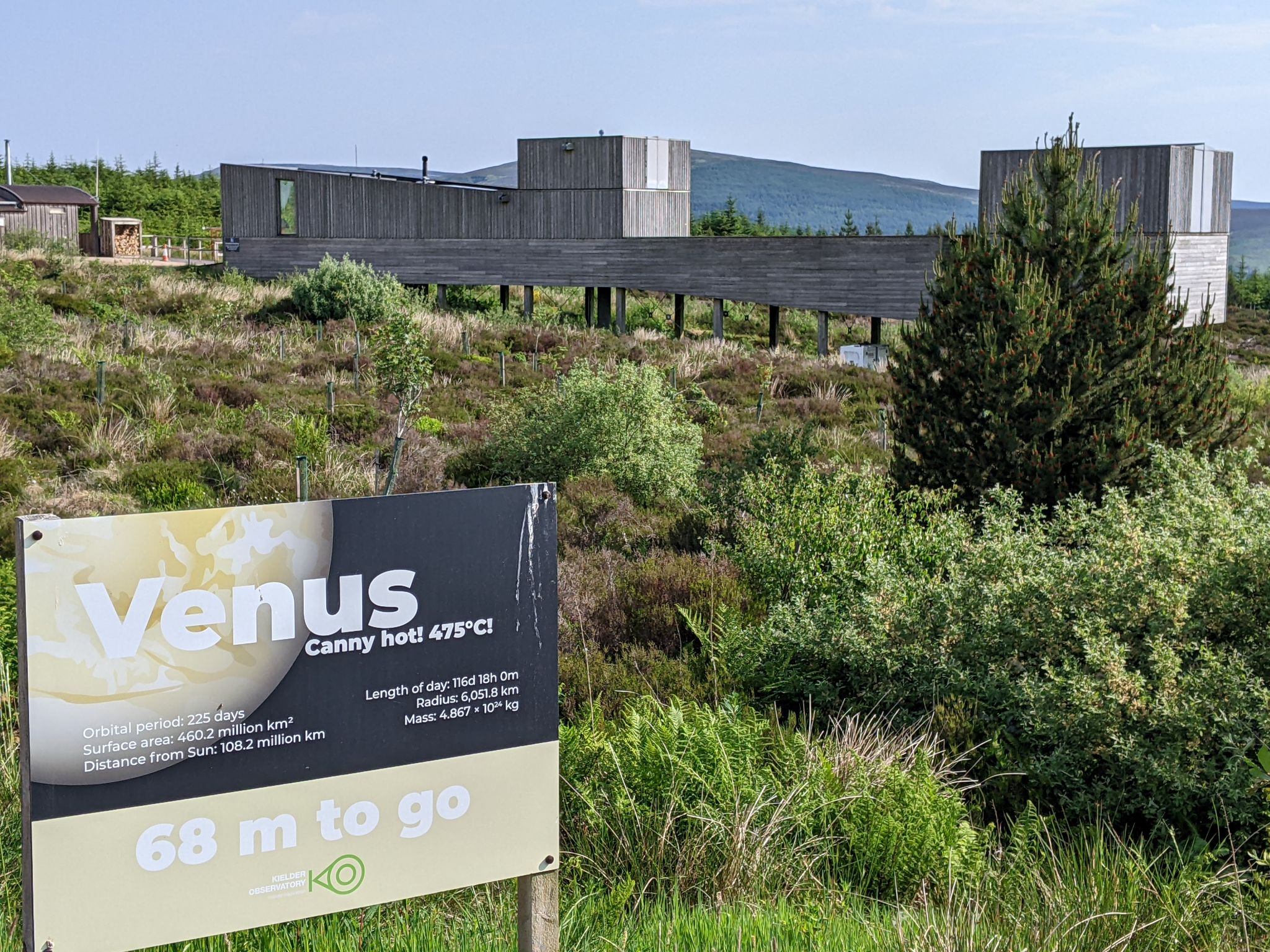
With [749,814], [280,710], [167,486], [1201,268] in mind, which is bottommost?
[167,486]

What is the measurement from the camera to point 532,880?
143 inches

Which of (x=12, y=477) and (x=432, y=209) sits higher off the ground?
(x=432, y=209)

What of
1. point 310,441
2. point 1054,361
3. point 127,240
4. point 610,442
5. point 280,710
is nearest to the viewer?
point 280,710

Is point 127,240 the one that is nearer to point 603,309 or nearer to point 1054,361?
point 603,309

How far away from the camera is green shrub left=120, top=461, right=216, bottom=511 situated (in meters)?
12.9

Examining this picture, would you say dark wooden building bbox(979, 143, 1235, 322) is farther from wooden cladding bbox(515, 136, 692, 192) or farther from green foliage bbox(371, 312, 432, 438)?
green foliage bbox(371, 312, 432, 438)

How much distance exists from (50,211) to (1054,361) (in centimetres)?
4544

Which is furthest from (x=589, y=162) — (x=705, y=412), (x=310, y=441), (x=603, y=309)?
(x=310, y=441)

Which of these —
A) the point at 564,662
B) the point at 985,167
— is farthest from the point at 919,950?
the point at 985,167

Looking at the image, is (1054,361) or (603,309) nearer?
(1054,361)

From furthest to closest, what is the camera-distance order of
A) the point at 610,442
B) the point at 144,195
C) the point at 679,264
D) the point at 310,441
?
the point at 144,195
the point at 679,264
the point at 310,441
the point at 610,442

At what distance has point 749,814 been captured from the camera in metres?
4.62

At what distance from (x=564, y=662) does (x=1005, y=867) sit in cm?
311

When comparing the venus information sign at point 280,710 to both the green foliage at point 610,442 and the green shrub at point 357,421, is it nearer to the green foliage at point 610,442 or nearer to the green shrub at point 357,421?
the green foliage at point 610,442
